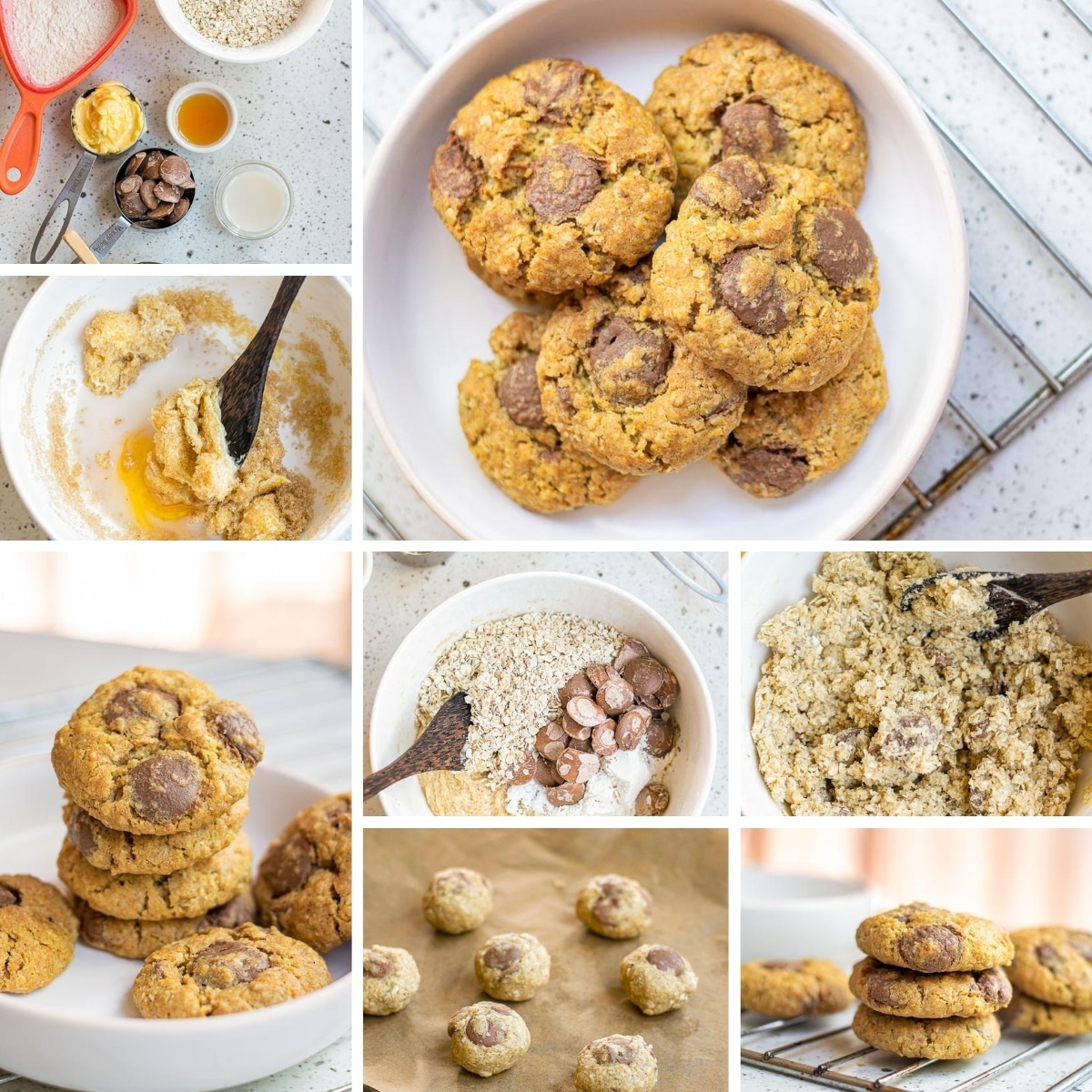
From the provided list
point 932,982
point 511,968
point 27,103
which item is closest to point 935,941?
point 932,982

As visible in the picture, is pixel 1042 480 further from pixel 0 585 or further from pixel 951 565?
pixel 0 585

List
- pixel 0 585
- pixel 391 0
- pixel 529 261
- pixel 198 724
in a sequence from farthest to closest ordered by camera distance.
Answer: pixel 391 0
pixel 0 585
pixel 529 261
pixel 198 724

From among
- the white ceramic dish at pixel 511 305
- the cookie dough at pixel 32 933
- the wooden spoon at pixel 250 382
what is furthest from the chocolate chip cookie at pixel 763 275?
the cookie dough at pixel 32 933

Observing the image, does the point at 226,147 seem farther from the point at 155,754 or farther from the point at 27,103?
the point at 155,754

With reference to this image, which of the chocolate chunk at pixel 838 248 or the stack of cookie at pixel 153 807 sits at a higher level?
the chocolate chunk at pixel 838 248

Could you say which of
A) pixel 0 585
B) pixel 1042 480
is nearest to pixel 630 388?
pixel 1042 480

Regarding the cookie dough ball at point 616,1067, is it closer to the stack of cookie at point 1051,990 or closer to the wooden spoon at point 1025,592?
the stack of cookie at point 1051,990

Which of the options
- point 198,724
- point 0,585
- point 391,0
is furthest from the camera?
point 391,0
